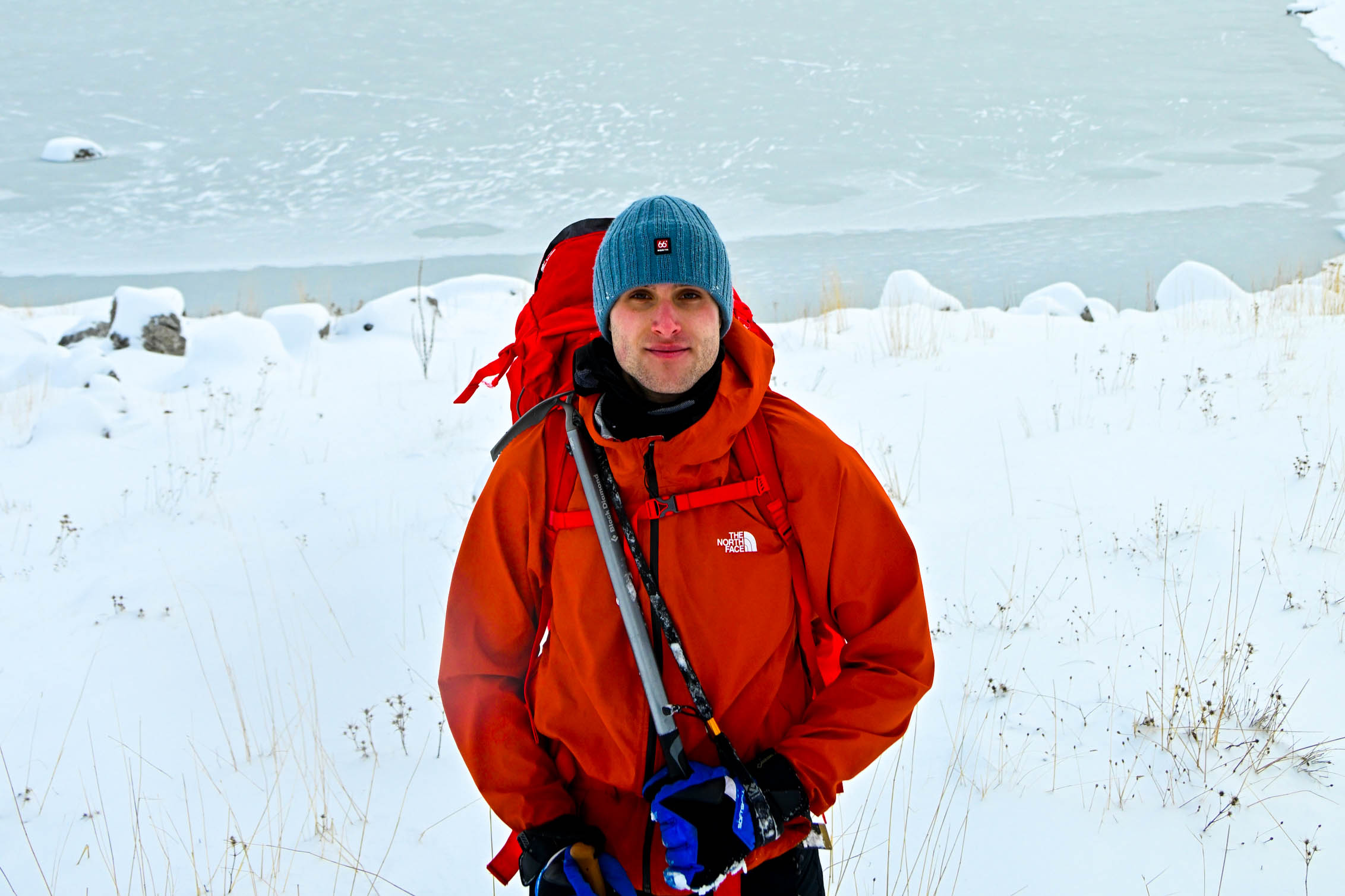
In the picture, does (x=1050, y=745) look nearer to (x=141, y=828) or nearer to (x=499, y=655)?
(x=499, y=655)

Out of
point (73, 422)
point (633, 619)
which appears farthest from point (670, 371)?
point (73, 422)

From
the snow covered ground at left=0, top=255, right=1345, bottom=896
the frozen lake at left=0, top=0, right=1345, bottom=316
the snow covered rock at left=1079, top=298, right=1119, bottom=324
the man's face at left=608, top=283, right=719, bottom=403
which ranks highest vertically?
the frozen lake at left=0, top=0, right=1345, bottom=316

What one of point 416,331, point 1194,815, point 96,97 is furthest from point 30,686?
point 96,97

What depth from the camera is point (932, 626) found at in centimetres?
397

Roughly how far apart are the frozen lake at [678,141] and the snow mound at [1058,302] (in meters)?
2.32

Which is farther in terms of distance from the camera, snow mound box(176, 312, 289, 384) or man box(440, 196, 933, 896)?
snow mound box(176, 312, 289, 384)

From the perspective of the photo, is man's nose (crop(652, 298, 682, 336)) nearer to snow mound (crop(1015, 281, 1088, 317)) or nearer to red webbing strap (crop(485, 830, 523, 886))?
red webbing strap (crop(485, 830, 523, 886))

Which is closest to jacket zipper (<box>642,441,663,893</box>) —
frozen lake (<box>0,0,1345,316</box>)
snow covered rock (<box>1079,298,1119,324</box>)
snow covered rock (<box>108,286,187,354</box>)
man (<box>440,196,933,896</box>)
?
man (<box>440,196,933,896</box>)

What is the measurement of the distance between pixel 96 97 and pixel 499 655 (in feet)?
96.9

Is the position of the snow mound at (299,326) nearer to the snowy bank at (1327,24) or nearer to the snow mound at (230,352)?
the snow mound at (230,352)

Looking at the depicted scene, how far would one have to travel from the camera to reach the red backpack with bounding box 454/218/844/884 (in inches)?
70.3

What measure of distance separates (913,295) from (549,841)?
30.6 feet

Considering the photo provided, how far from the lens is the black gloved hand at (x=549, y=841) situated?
1.74m

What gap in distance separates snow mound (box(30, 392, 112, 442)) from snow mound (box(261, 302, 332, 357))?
2.12m
